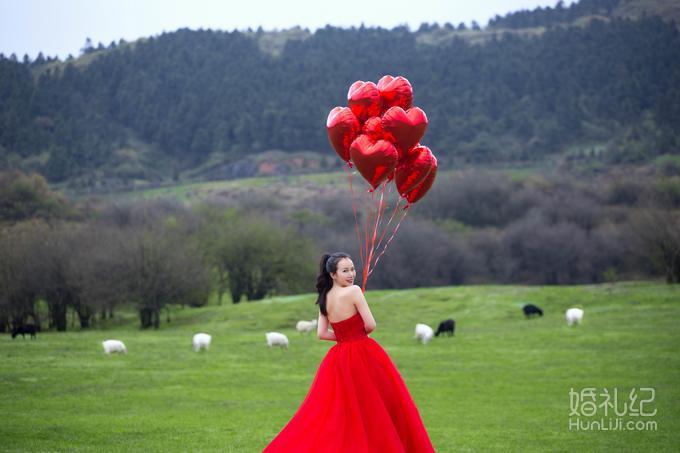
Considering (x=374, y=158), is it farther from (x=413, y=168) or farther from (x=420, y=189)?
(x=420, y=189)

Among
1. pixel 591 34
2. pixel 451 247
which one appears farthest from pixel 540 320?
pixel 591 34

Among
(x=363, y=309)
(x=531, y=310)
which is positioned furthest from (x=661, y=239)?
(x=363, y=309)

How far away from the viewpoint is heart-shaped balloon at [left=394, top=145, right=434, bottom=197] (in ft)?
41.3

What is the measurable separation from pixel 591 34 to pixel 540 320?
5211 inches

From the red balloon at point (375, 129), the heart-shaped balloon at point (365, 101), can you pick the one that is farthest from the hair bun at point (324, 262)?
the heart-shaped balloon at point (365, 101)

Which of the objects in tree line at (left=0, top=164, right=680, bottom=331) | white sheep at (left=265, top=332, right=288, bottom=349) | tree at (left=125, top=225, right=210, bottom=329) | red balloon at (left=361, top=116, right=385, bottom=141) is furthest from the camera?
tree line at (left=0, top=164, right=680, bottom=331)

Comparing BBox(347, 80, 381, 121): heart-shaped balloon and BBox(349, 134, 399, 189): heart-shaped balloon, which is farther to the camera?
BBox(347, 80, 381, 121): heart-shaped balloon

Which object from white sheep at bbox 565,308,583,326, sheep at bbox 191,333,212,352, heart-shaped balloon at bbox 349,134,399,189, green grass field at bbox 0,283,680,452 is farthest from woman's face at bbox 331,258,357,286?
white sheep at bbox 565,308,583,326

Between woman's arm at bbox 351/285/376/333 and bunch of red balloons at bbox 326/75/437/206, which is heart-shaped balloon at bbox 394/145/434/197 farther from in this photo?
woman's arm at bbox 351/285/376/333

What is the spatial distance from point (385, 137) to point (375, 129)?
0.19 m

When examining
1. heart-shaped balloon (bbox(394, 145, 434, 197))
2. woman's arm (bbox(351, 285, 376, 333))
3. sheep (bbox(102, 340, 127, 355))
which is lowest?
sheep (bbox(102, 340, 127, 355))

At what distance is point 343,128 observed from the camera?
496 inches

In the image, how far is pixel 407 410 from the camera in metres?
9.82

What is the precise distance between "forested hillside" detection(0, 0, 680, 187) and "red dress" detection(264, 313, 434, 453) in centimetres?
12299
